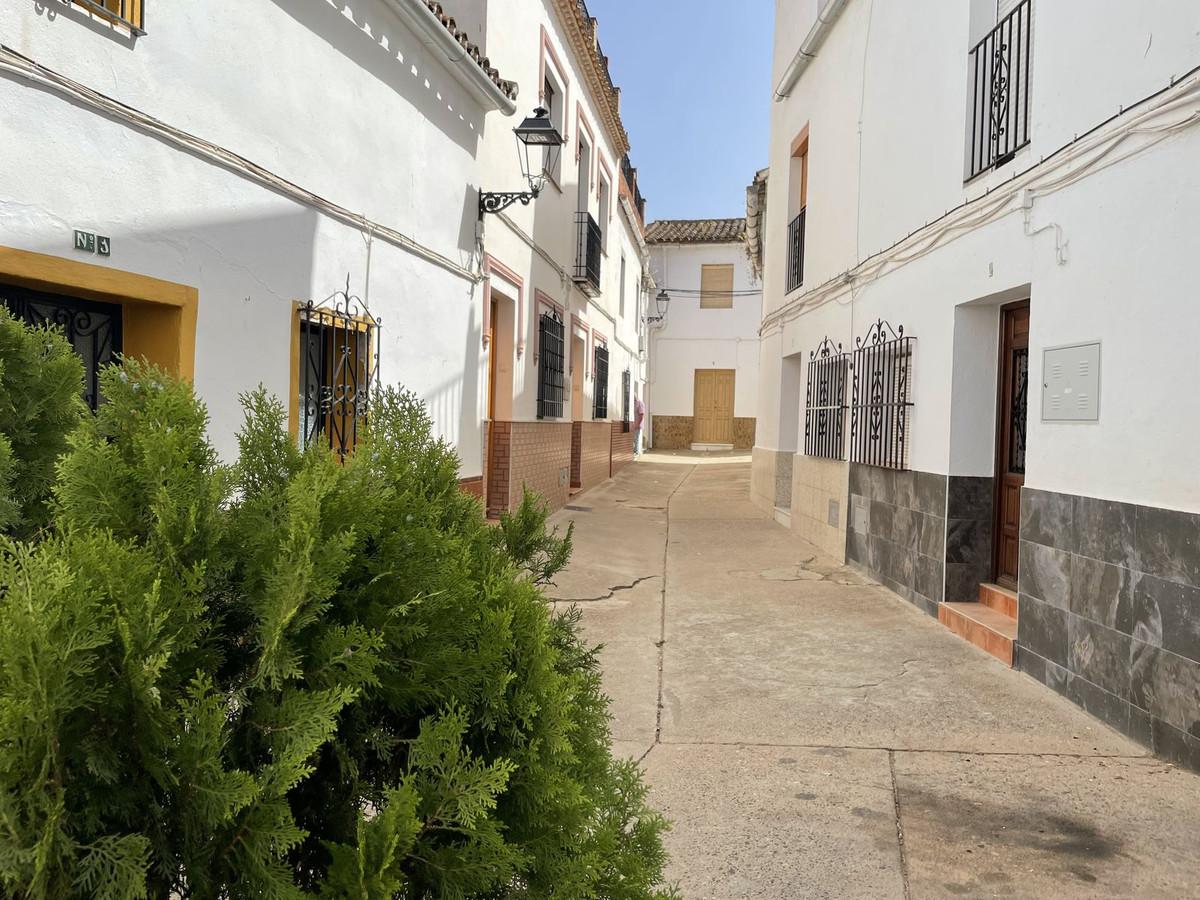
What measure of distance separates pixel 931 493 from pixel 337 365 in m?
3.98

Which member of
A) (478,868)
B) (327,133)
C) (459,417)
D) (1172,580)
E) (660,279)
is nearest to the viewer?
(478,868)

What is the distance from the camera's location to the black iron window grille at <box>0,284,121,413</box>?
11.1ft

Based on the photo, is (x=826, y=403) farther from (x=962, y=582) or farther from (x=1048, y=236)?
(x=1048, y=236)

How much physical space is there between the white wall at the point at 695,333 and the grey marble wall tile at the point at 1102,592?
2224 centimetres

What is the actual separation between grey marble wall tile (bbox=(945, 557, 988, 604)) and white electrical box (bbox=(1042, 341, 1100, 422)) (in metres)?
1.50

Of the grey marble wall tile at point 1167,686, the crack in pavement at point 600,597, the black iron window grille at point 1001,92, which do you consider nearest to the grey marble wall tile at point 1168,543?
the grey marble wall tile at point 1167,686

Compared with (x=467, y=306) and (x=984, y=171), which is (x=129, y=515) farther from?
(x=467, y=306)

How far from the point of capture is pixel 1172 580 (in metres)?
3.49

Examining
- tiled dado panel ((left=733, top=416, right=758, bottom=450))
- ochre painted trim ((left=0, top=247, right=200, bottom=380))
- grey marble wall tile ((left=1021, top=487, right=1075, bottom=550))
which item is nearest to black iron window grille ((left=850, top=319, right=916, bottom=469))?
grey marble wall tile ((left=1021, top=487, right=1075, bottom=550))

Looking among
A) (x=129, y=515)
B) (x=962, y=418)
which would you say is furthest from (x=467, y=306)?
(x=129, y=515)

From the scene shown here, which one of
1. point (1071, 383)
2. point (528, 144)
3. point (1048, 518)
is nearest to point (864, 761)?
point (1048, 518)

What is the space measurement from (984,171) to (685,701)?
3615 millimetres

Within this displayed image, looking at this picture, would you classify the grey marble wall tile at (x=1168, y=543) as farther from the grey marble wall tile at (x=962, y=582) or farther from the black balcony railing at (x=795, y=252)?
the black balcony railing at (x=795, y=252)

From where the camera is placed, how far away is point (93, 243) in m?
3.43
